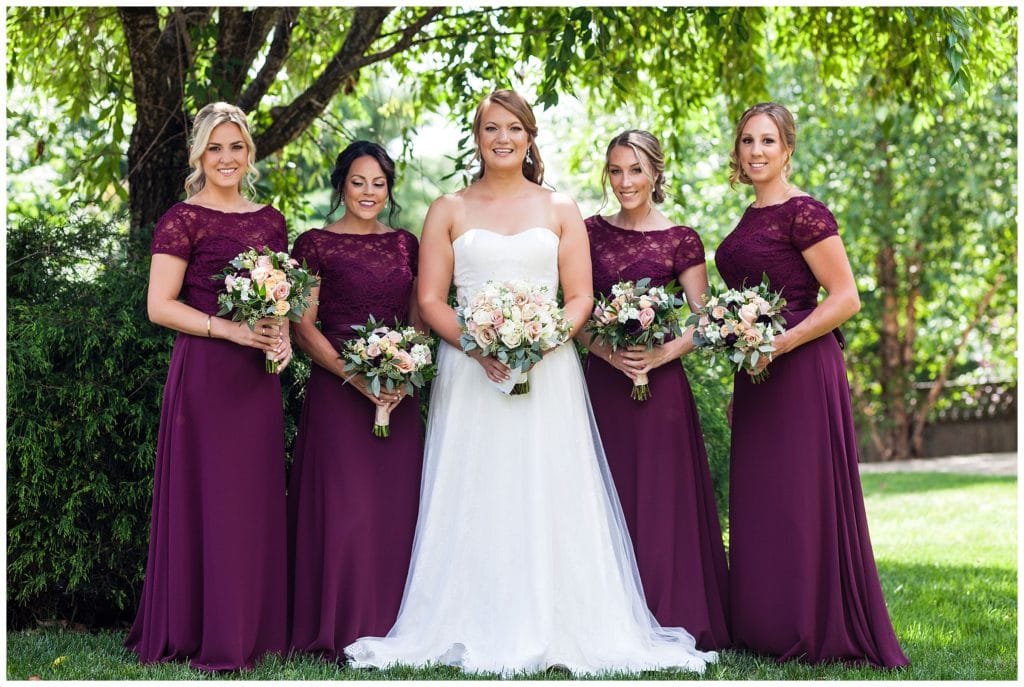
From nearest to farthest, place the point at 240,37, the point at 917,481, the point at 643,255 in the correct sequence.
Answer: the point at 643,255 → the point at 240,37 → the point at 917,481

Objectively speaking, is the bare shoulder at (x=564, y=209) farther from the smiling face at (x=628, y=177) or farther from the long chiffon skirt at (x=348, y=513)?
the long chiffon skirt at (x=348, y=513)

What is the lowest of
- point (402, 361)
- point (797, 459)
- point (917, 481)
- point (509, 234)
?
point (917, 481)

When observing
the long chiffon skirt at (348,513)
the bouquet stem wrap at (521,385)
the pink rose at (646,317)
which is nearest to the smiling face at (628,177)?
the pink rose at (646,317)

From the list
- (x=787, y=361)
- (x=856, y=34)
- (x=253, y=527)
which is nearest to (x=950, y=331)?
(x=856, y=34)

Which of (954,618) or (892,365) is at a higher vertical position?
(892,365)

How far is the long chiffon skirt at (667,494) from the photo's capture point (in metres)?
5.46

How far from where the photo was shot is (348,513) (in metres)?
5.41

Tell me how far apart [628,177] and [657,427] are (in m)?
1.31

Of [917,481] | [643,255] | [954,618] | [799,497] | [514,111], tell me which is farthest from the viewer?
[917,481]

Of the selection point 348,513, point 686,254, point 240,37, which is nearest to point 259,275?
point 348,513

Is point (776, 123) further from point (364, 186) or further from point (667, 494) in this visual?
point (364, 186)

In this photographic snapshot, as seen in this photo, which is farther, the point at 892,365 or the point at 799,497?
the point at 892,365

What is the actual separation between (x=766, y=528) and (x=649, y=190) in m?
1.84

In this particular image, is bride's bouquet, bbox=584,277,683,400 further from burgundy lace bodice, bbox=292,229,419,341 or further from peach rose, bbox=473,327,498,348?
burgundy lace bodice, bbox=292,229,419,341
